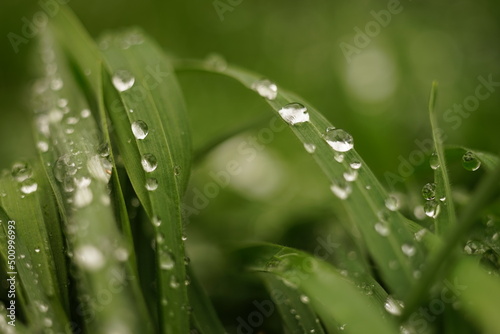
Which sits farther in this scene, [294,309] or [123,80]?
[123,80]

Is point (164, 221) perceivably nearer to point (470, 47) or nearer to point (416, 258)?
point (416, 258)

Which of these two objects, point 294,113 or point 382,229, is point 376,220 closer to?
point 382,229

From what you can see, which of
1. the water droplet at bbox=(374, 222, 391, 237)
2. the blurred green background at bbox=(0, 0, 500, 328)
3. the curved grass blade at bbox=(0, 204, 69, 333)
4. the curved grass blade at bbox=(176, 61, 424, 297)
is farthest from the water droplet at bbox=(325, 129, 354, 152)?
the curved grass blade at bbox=(0, 204, 69, 333)

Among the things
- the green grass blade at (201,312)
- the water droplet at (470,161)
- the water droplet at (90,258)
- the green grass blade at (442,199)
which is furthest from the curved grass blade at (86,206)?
the water droplet at (470,161)

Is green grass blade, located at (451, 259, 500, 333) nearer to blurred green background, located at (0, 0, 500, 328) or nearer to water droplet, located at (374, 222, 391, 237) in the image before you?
water droplet, located at (374, 222, 391, 237)

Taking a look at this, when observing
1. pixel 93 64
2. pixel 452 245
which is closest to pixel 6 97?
pixel 93 64

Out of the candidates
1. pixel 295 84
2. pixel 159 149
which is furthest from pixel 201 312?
pixel 295 84
